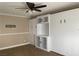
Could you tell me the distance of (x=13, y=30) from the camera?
586 cm

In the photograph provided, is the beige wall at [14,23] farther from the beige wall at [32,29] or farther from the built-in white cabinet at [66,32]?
the built-in white cabinet at [66,32]

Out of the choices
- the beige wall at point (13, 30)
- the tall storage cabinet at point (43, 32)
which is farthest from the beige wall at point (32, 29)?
the tall storage cabinet at point (43, 32)

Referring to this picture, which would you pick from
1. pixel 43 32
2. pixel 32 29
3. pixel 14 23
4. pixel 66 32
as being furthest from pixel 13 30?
pixel 66 32

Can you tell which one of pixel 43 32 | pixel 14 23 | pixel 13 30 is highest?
pixel 14 23

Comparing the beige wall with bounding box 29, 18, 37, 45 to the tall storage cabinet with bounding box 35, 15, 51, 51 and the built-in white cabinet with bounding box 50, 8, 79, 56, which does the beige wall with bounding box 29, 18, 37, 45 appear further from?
the built-in white cabinet with bounding box 50, 8, 79, 56

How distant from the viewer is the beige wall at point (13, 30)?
527 centimetres

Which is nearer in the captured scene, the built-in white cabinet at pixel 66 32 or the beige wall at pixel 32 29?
the built-in white cabinet at pixel 66 32

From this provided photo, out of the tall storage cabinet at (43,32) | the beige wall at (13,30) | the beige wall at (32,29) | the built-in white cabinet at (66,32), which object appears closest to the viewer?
the built-in white cabinet at (66,32)

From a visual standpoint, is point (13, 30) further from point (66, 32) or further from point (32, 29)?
point (66, 32)

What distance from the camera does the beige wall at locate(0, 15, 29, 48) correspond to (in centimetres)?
527

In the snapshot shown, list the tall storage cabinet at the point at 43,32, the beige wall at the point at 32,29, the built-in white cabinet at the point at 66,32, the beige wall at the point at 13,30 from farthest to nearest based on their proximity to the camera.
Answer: the beige wall at the point at 32,29 → the beige wall at the point at 13,30 → the tall storage cabinet at the point at 43,32 → the built-in white cabinet at the point at 66,32

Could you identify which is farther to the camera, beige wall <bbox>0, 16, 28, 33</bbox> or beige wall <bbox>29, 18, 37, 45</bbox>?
beige wall <bbox>29, 18, 37, 45</bbox>

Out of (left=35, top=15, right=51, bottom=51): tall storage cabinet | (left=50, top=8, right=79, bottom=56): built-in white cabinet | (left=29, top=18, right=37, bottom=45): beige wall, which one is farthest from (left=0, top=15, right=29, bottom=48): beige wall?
(left=50, top=8, right=79, bottom=56): built-in white cabinet

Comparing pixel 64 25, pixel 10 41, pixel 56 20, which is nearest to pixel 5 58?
pixel 64 25
